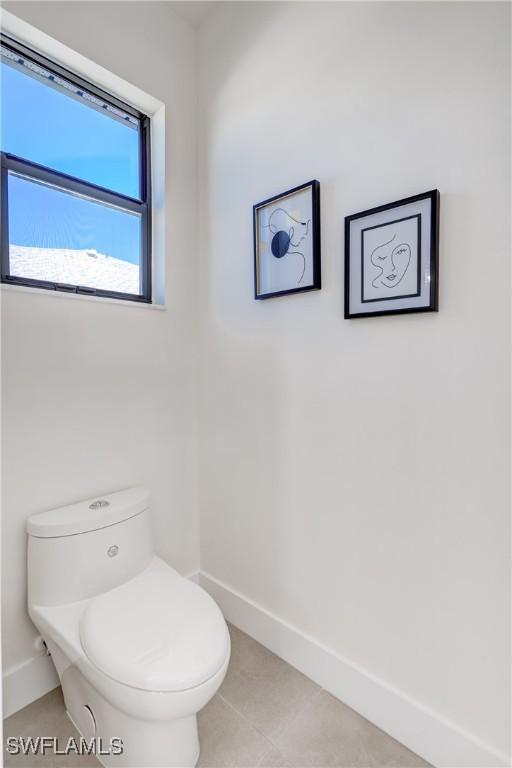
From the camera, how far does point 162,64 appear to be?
1.72m

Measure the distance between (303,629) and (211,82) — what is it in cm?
233

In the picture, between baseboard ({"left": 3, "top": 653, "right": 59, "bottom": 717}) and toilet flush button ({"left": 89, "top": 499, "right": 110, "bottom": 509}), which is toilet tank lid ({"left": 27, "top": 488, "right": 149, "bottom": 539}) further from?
baseboard ({"left": 3, "top": 653, "right": 59, "bottom": 717})

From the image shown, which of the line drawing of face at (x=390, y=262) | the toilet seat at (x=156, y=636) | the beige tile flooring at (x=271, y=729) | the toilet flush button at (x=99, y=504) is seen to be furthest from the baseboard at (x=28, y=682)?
the line drawing of face at (x=390, y=262)

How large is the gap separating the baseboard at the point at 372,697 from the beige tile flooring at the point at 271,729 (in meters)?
0.03

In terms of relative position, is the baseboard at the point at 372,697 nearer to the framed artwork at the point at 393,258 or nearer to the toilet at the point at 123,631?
the toilet at the point at 123,631

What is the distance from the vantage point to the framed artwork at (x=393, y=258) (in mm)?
1137

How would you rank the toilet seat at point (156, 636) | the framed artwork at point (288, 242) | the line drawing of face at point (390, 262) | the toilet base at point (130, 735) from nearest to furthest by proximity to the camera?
the toilet seat at point (156, 636) < the toilet base at point (130, 735) < the line drawing of face at point (390, 262) < the framed artwork at point (288, 242)

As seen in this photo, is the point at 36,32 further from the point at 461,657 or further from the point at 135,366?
the point at 461,657

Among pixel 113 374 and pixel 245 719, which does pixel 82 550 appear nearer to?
pixel 113 374

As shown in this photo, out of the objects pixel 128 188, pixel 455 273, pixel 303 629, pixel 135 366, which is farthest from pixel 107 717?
pixel 128 188

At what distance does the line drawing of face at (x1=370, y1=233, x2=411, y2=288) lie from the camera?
1192mm

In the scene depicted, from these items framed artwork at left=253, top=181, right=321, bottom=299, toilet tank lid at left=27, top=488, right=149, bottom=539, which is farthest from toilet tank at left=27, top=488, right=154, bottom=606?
framed artwork at left=253, top=181, right=321, bottom=299

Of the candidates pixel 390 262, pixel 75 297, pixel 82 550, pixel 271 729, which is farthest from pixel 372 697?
pixel 75 297

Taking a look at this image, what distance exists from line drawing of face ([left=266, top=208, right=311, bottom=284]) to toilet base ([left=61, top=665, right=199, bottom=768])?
1437mm
